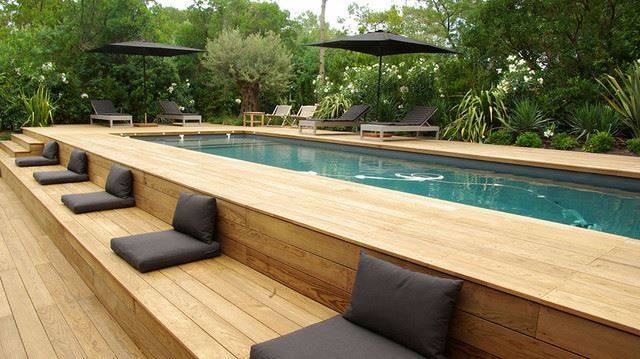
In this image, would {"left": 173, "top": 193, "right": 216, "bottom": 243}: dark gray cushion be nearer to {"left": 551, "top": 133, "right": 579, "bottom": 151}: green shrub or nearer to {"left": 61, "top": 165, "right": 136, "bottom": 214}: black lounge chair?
{"left": 61, "top": 165, "right": 136, "bottom": 214}: black lounge chair

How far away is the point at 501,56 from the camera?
949 cm

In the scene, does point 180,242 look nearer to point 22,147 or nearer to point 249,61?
point 22,147

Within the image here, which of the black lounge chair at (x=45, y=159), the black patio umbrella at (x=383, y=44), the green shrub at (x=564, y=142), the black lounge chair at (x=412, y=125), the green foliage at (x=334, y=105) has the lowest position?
the black lounge chair at (x=45, y=159)

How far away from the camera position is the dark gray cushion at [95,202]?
12.8 feet

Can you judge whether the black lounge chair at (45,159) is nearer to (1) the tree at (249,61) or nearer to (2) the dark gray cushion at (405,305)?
(2) the dark gray cushion at (405,305)

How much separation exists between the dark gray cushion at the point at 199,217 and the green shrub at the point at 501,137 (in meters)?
6.71

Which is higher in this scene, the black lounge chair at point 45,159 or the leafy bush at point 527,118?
the leafy bush at point 527,118

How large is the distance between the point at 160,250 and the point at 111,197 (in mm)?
1729

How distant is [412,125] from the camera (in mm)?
8914

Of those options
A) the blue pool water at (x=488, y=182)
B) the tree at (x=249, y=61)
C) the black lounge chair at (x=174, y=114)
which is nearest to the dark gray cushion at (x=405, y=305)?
the blue pool water at (x=488, y=182)

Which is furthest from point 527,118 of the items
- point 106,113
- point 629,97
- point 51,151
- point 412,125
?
point 106,113

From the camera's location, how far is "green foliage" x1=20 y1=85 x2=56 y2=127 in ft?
33.0

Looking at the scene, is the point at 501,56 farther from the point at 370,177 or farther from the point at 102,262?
the point at 102,262

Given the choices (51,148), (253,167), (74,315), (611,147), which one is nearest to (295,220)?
(74,315)
